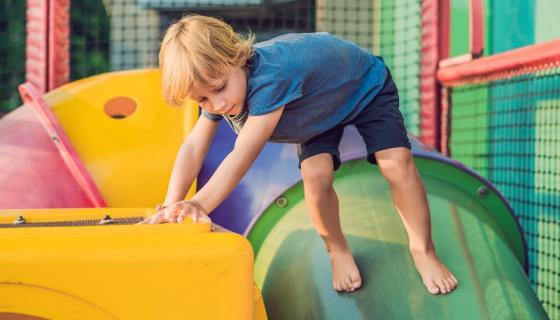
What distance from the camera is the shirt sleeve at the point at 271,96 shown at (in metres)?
1.43

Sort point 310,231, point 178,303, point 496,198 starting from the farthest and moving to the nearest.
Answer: point 496,198, point 310,231, point 178,303

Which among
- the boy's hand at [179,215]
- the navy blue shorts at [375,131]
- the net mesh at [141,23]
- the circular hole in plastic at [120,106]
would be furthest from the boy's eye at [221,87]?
the net mesh at [141,23]

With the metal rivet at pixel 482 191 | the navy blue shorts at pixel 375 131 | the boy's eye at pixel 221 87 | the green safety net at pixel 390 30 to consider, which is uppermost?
the green safety net at pixel 390 30

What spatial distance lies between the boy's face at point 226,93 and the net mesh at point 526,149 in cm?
143

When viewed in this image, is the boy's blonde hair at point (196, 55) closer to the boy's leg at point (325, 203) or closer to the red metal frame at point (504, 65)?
the boy's leg at point (325, 203)

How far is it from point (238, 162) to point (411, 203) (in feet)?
1.60

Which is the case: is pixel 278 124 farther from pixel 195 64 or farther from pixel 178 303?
pixel 178 303

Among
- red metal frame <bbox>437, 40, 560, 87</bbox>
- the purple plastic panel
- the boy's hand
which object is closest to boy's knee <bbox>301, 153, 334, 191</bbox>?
the purple plastic panel

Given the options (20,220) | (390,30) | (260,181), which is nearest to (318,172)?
(260,181)

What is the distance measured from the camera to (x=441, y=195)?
1944mm

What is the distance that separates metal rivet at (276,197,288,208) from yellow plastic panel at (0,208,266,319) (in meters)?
0.96

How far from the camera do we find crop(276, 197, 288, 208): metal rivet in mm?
2018

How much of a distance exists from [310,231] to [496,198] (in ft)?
1.82

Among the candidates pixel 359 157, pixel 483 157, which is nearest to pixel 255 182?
pixel 359 157
